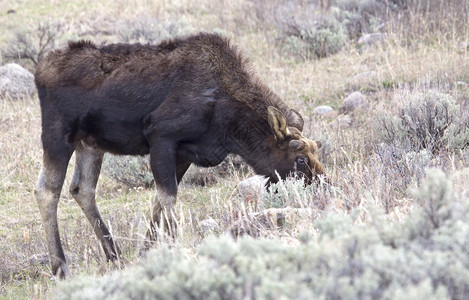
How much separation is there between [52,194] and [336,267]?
14.6 ft

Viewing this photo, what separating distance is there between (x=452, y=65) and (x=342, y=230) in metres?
9.10

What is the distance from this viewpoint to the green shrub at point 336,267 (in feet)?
9.78

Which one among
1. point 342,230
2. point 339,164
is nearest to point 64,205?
point 339,164

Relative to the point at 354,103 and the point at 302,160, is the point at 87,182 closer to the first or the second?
the point at 302,160

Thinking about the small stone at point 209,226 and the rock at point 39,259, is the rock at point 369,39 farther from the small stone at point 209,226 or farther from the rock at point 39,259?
the rock at point 39,259

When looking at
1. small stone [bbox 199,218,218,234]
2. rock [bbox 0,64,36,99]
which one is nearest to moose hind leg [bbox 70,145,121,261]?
small stone [bbox 199,218,218,234]

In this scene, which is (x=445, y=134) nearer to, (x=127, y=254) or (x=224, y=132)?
(x=224, y=132)

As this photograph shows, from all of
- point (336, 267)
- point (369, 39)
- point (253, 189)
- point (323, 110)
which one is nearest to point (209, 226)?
point (253, 189)

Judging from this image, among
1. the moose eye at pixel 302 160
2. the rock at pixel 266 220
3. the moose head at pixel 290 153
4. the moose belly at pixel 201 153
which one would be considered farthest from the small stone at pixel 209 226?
the moose eye at pixel 302 160

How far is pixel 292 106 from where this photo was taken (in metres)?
11.7

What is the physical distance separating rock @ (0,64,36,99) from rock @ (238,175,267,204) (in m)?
7.46

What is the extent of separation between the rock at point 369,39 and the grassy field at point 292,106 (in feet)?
0.74

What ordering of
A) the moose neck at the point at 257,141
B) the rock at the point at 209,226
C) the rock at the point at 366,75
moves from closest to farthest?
the rock at the point at 209,226 < the moose neck at the point at 257,141 < the rock at the point at 366,75

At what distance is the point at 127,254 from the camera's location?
669 centimetres
